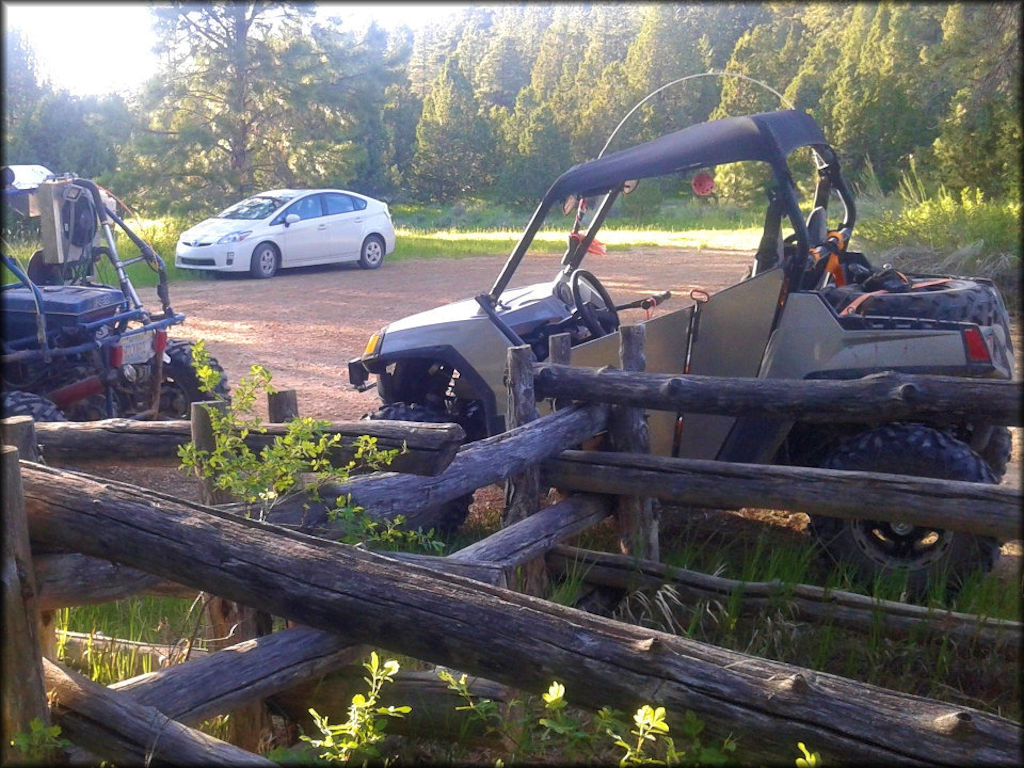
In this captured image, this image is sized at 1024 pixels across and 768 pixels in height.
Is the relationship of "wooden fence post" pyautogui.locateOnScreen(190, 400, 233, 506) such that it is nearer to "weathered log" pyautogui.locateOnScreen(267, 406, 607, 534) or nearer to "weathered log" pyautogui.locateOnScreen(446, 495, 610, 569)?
"weathered log" pyautogui.locateOnScreen(267, 406, 607, 534)

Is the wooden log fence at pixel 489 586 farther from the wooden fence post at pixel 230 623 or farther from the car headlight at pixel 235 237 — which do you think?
the car headlight at pixel 235 237

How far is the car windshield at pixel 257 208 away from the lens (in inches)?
801

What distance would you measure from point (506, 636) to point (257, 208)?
18.9 meters

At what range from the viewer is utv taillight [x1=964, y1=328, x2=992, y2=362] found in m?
5.03

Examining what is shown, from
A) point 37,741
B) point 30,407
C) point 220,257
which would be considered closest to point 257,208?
point 220,257

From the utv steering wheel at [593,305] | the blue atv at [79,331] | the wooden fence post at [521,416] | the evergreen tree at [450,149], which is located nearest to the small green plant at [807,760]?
the wooden fence post at [521,416]

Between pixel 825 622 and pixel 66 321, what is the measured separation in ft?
17.9

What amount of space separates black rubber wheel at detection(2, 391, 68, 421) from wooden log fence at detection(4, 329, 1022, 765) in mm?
2301

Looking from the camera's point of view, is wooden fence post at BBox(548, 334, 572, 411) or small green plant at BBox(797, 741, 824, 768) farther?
wooden fence post at BBox(548, 334, 572, 411)

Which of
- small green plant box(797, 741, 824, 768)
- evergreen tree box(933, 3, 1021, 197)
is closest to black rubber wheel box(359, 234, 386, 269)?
evergreen tree box(933, 3, 1021, 197)

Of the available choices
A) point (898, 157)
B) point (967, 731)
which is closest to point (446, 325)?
point (967, 731)

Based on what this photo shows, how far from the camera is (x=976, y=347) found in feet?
16.5

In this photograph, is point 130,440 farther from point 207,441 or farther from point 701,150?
point 701,150

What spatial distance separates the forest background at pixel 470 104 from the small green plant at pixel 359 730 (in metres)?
13.1
